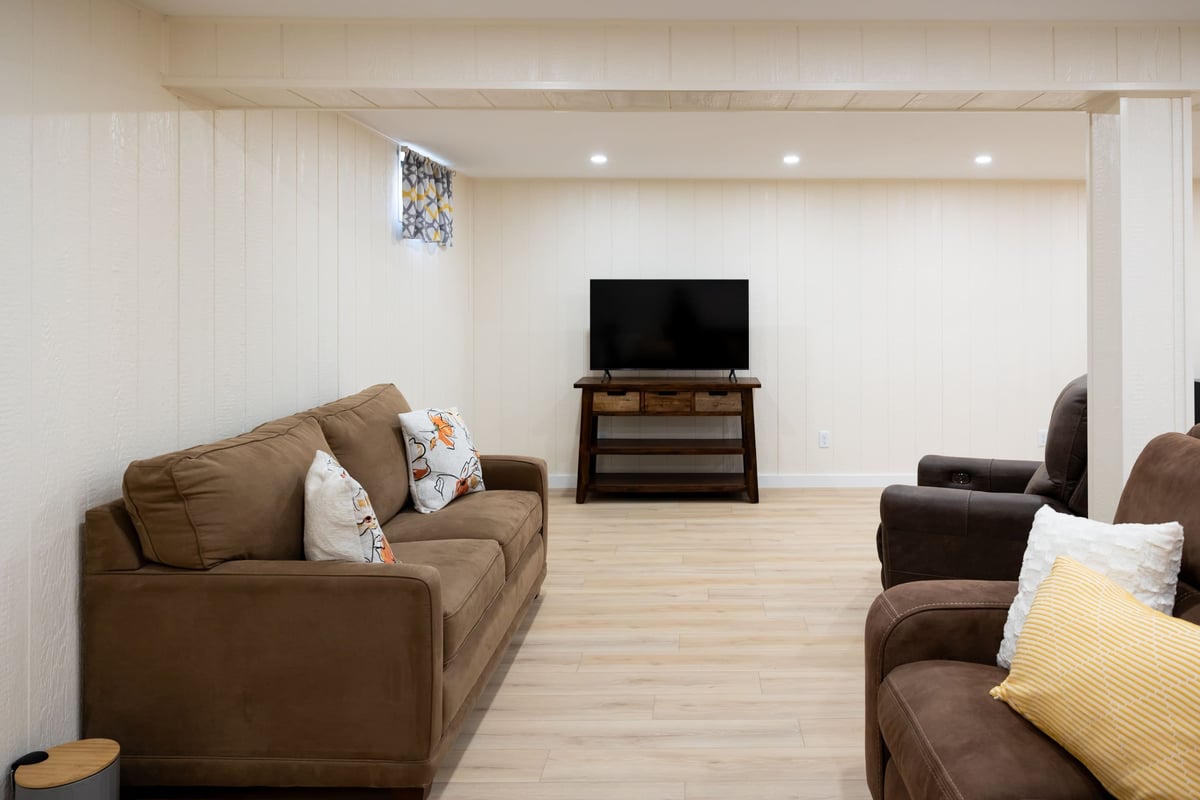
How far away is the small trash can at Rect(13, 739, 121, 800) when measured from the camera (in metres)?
1.87

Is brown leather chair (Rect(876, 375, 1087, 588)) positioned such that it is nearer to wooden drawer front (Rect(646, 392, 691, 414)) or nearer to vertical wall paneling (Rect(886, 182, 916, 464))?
wooden drawer front (Rect(646, 392, 691, 414))

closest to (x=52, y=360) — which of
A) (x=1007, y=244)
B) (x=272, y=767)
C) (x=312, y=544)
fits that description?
(x=312, y=544)

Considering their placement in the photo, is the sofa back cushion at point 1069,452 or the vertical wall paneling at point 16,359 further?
the sofa back cushion at point 1069,452

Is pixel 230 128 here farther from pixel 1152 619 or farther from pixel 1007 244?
pixel 1007 244

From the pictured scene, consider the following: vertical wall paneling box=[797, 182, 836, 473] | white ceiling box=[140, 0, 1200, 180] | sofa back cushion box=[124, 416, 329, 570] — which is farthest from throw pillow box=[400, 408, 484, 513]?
vertical wall paneling box=[797, 182, 836, 473]

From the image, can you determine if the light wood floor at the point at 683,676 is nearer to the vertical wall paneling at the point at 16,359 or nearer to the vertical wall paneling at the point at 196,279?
the vertical wall paneling at the point at 16,359

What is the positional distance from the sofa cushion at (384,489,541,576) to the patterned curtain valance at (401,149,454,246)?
6.45ft

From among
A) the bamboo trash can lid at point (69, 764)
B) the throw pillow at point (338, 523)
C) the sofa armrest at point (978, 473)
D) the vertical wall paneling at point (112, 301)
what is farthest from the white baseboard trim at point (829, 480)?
the bamboo trash can lid at point (69, 764)

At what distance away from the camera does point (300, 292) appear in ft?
11.7

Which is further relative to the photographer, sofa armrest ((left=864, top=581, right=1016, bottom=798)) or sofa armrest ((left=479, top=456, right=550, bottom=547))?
sofa armrest ((left=479, top=456, right=550, bottom=547))

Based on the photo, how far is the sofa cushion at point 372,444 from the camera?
308cm

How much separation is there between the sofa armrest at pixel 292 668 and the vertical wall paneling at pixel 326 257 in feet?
5.73

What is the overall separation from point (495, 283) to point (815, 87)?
392 centimetres

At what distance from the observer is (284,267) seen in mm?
3438
